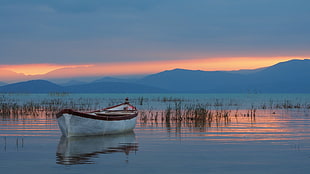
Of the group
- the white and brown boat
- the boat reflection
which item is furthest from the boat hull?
the boat reflection

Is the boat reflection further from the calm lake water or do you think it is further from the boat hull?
the boat hull

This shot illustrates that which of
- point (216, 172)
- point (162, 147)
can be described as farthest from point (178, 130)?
point (216, 172)

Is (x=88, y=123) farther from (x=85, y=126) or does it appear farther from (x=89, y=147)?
(x=89, y=147)

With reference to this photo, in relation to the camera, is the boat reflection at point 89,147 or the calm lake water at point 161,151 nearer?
the calm lake water at point 161,151

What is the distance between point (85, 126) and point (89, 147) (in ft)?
11.0

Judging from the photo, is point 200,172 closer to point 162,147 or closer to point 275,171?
point 275,171

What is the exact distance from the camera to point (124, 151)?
17125 millimetres

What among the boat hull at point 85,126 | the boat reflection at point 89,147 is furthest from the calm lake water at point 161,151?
the boat hull at point 85,126

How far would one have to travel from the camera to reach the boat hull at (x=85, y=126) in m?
20.8

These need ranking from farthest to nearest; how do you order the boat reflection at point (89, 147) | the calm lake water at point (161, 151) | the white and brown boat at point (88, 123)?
the white and brown boat at point (88, 123) < the boat reflection at point (89, 147) < the calm lake water at point (161, 151)

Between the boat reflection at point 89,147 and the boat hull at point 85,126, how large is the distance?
32 centimetres

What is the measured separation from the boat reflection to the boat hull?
32 centimetres

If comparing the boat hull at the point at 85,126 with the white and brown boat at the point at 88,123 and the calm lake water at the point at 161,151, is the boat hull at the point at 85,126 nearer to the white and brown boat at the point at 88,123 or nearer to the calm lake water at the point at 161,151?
the white and brown boat at the point at 88,123

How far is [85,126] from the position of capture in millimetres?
21375
